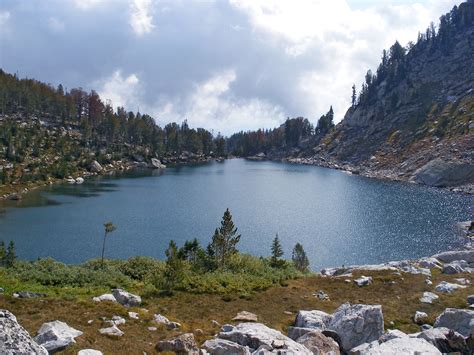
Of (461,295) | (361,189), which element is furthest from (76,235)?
(361,189)

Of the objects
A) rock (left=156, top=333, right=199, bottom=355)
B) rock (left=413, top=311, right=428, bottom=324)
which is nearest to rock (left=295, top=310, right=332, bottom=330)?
rock (left=413, top=311, right=428, bottom=324)

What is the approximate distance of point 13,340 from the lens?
50.5 feet

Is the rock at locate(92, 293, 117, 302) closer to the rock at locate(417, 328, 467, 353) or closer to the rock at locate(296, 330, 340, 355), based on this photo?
the rock at locate(296, 330, 340, 355)

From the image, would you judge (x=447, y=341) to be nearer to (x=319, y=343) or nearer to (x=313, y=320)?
(x=319, y=343)

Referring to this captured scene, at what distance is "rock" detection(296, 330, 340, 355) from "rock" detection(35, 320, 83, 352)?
12491 millimetres

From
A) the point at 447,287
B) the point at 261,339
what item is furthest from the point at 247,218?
the point at 261,339

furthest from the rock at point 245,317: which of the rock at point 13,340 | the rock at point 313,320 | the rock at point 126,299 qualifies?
the rock at point 13,340

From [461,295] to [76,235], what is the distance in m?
72.7

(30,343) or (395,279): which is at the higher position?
(30,343)

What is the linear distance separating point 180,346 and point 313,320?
36.0ft

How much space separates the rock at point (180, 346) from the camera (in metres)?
22.5

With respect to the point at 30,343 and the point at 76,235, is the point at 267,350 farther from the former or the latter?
the point at 76,235

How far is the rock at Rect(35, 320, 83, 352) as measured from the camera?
2142cm

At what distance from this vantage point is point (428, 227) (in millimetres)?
103812
